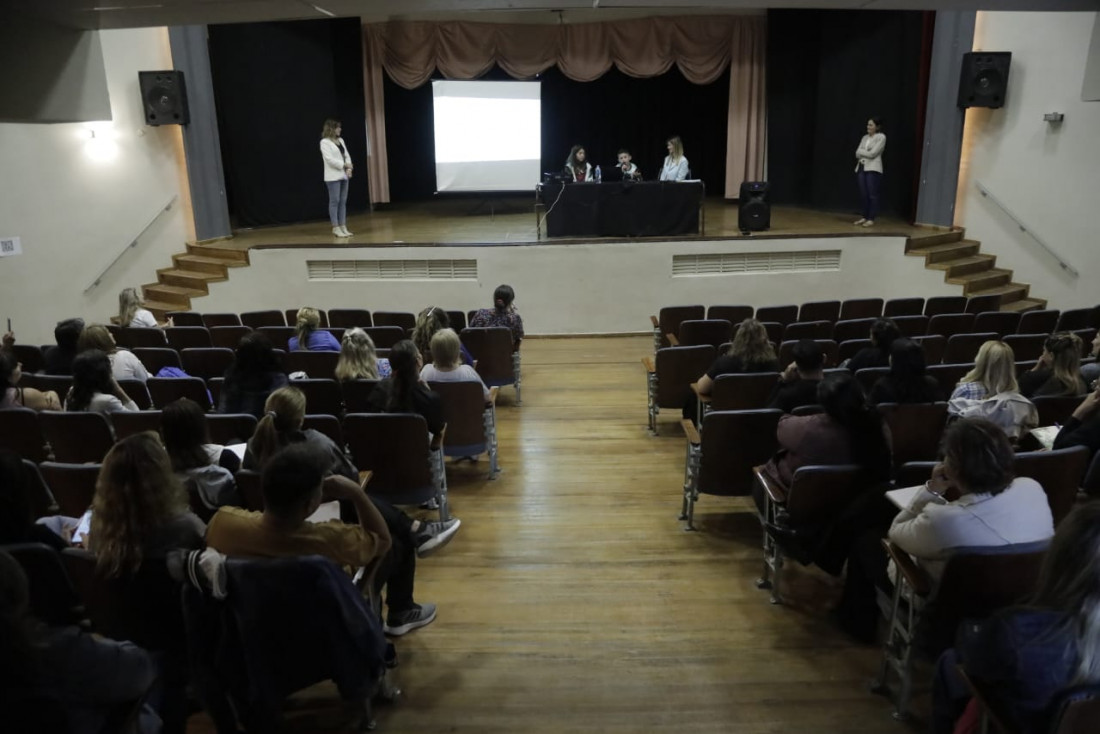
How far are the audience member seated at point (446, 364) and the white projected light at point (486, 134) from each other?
25.6ft

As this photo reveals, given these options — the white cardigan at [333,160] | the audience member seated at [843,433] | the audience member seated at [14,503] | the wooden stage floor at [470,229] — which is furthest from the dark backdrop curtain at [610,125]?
the audience member seated at [14,503]

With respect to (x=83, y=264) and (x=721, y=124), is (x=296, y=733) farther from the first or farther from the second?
(x=721, y=124)

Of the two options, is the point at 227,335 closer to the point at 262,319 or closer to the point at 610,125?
the point at 262,319

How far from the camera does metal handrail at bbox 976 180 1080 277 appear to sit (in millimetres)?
8086

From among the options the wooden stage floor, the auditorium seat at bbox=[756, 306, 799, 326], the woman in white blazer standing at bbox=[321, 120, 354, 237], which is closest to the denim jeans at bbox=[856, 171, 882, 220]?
the wooden stage floor

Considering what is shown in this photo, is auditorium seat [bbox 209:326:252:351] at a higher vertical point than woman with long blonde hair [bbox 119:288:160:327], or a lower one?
lower

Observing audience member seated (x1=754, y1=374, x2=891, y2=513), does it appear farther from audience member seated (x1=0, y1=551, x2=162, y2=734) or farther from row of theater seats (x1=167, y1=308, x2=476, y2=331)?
row of theater seats (x1=167, y1=308, x2=476, y2=331)

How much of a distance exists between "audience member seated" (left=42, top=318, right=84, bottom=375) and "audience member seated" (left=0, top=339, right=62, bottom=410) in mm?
376

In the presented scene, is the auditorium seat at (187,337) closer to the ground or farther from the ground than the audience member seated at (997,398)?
closer to the ground

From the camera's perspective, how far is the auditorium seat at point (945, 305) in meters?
6.59

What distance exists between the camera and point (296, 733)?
266cm

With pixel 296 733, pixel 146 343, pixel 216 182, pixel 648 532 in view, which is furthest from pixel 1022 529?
pixel 216 182

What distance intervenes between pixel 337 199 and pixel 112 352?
198 inches

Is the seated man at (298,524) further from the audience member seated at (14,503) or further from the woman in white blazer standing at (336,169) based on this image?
the woman in white blazer standing at (336,169)
